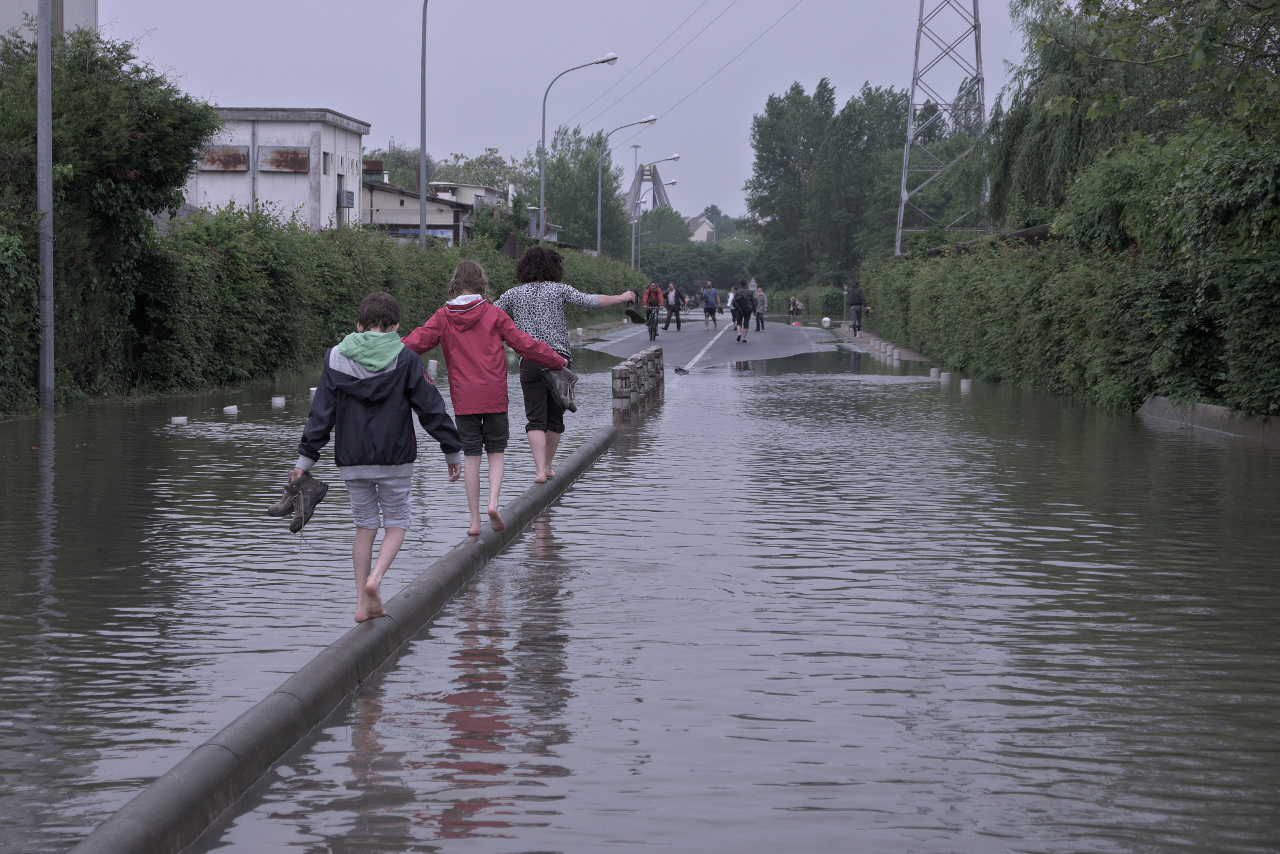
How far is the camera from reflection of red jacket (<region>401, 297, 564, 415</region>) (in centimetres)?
937

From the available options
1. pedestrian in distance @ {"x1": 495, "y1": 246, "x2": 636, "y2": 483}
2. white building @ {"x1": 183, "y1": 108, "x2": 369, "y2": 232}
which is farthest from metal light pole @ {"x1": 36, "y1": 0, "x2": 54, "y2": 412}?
white building @ {"x1": 183, "y1": 108, "x2": 369, "y2": 232}

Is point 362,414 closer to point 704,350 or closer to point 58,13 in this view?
point 58,13

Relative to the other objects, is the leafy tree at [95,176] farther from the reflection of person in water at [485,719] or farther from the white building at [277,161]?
the white building at [277,161]

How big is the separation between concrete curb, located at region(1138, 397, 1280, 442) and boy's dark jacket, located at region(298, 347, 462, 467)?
470 inches

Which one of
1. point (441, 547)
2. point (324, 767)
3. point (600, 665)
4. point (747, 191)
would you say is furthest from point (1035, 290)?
point (747, 191)

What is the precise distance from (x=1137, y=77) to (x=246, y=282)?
68.4ft

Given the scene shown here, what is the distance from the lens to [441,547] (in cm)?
901

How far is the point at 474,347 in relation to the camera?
9406 millimetres

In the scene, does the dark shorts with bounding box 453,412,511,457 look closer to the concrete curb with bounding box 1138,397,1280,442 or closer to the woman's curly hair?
the woman's curly hair

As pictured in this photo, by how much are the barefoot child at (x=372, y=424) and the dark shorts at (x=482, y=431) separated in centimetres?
256

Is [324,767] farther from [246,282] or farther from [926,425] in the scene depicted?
[246,282]

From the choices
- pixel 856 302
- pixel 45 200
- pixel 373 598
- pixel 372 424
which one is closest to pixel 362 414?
pixel 372 424

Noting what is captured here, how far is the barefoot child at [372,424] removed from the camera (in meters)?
6.74

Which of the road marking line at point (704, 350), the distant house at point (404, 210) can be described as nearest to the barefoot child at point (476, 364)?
the road marking line at point (704, 350)
